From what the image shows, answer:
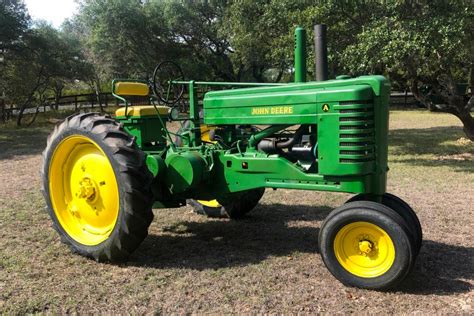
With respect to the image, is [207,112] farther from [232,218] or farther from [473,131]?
[473,131]

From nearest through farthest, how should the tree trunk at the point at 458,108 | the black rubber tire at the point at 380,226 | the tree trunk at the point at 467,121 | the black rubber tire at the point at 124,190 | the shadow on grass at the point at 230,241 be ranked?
the black rubber tire at the point at 380,226, the black rubber tire at the point at 124,190, the shadow on grass at the point at 230,241, the tree trunk at the point at 458,108, the tree trunk at the point at 467,121

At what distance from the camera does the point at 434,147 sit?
12562mm

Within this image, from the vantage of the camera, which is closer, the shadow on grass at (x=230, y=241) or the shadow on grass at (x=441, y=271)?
the shadow on grass at (x=441, y=271)

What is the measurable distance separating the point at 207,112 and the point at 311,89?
1.20 m

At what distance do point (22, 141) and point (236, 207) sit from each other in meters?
11.9

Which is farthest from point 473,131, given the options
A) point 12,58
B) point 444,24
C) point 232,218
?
point 12,58

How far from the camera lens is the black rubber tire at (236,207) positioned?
5707 millimetres

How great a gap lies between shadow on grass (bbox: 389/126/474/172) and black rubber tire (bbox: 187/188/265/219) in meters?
5.21

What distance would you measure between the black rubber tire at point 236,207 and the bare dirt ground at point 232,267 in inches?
4.5

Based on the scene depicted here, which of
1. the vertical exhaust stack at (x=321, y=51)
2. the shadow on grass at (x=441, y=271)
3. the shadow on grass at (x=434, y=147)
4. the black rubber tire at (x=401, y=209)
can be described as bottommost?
the shadow on grass at (x=441, y=271)

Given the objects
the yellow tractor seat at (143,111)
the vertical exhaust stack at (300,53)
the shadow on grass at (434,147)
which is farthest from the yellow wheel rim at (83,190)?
the shadow on grass at (434,147)

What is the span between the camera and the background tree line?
9070mm

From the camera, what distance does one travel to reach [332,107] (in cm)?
382

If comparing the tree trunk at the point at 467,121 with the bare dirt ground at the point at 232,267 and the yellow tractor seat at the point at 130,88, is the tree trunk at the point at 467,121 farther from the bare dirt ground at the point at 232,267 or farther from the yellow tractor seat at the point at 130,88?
the yellow tractor seat at the point at 130,88
